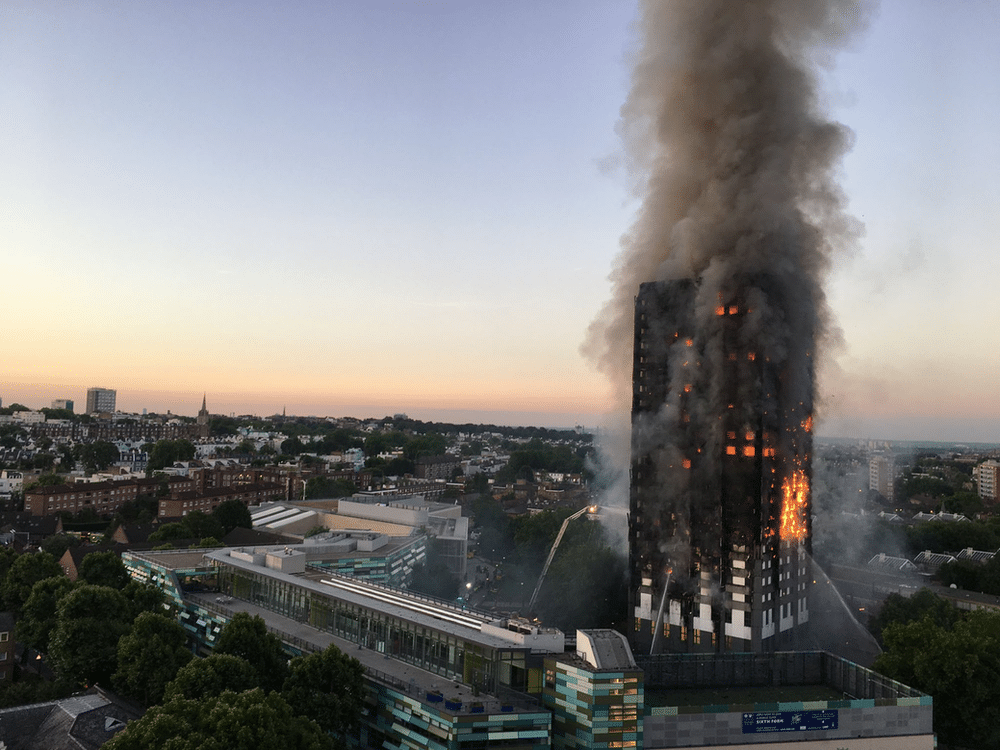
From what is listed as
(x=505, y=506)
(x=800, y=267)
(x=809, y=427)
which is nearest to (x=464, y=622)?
(x=809, y=427)

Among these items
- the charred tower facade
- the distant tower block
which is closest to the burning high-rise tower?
the charred tower facade

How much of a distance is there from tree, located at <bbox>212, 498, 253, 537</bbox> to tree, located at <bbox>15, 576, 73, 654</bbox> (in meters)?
35.6

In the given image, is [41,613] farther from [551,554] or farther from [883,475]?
[883,475]

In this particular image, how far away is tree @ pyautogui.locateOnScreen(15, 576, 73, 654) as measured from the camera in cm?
4581

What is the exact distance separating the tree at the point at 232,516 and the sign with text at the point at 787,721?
62.6m

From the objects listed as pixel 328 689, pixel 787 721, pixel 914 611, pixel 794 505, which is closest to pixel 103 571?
pixel 328 689

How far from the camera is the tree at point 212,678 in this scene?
3169cm

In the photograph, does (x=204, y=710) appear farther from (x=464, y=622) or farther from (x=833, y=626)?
(x=833, y=626)

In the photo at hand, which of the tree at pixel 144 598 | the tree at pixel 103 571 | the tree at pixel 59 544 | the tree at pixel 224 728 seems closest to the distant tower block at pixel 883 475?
the tree at pixel 59 544

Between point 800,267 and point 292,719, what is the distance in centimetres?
4218

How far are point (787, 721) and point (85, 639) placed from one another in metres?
34.4

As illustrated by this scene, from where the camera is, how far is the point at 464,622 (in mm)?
37844

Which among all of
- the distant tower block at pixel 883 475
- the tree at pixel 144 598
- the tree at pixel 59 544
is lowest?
the tree at pixel 59 544

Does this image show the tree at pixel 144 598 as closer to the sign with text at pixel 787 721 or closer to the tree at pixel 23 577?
the tree at pixel 23 577
